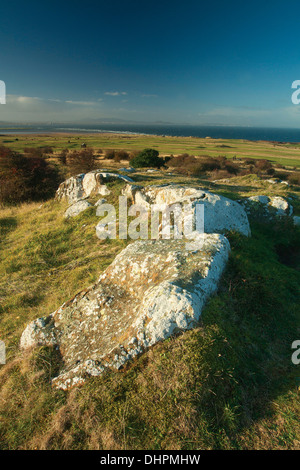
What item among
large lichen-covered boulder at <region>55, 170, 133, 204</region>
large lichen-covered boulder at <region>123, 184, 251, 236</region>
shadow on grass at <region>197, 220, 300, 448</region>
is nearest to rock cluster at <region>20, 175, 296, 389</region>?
shadow on grass at <region>197, 220, 300, 448</region>

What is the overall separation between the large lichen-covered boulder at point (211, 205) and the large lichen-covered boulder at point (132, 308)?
187cm

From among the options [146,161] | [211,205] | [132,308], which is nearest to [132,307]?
[132,308]

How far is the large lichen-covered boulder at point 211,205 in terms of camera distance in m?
8.51

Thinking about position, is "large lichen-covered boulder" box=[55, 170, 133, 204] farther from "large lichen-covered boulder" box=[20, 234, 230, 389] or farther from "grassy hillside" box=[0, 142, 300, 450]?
"grassy hillside" box=[0, 142, 300, 450]

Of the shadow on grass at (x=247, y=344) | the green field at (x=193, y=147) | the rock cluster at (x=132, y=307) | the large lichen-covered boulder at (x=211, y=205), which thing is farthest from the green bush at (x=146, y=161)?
the shadow on grass at (x=247, y=344)

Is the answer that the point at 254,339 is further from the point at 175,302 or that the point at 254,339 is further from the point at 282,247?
the point at 282,247

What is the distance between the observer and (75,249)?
10.9 m

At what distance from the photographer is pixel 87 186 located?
16.6m

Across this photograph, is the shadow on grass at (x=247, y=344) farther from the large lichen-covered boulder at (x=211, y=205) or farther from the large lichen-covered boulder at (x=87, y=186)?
the large lichen-covered boulder at (x=87, y=186)

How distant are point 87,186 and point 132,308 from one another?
1348cm

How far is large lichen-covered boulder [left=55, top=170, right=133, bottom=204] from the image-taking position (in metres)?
15.4

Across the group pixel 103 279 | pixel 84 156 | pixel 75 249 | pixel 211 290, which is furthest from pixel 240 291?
pixel 84 156

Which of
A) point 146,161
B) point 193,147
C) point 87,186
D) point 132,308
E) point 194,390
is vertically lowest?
point 194,390

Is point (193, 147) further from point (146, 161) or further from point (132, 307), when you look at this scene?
point (132, 307)
